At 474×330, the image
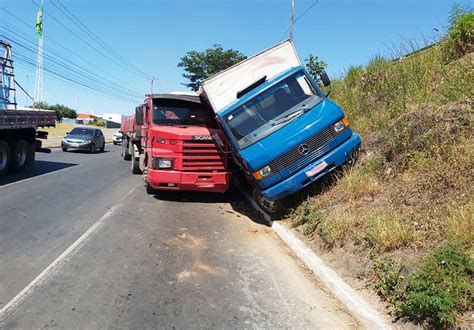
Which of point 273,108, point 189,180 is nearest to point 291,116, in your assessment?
point 273,108

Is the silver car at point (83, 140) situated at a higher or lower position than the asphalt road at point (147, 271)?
higher

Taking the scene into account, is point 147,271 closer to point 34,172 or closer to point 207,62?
point 34,172

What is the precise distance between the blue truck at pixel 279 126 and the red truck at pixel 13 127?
22.6 feet

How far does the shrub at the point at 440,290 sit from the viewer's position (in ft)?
11.9

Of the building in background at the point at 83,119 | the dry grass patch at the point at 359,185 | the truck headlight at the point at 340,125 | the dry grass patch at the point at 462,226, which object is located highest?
the building in background at the point at 83,119

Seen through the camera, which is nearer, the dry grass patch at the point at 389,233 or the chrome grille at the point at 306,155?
the dry grass patch at the point at 389,233

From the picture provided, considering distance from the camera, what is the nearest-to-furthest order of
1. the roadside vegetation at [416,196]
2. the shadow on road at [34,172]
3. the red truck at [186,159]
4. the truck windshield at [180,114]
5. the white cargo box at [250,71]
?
the roadside vegetation at [416,196]
the white cargo box at [250,71]
the red truck at [186,159]
the truck windshield at [180,114]
the shadow on road at [34,172]

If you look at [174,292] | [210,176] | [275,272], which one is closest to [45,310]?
[174,292]

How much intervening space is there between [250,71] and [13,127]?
7.77 metres

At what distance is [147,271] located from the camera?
551cm

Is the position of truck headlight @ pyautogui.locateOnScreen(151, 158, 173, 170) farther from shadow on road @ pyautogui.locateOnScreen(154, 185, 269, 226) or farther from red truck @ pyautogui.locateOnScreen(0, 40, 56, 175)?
red truck @ pyautogui.locateOnScreen(0, 40, 56, 175)

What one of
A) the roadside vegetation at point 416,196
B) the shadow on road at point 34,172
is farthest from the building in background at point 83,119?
the roadside vegetation at point 416,196

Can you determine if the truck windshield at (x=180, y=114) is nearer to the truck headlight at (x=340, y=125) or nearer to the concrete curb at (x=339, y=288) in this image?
the truck headlight at (x=340, y=125)

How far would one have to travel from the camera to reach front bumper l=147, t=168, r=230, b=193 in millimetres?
9961
